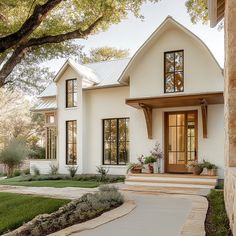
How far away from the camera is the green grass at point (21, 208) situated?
25.3 feet

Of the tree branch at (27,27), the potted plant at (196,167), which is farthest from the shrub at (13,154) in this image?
the potted plant at (196,167)

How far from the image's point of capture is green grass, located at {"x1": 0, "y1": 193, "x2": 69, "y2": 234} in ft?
25.3

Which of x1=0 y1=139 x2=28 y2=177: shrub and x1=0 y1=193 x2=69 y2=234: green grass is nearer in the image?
x1=0 y1=193 x2=69 y2=234: green grass

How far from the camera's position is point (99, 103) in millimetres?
16844

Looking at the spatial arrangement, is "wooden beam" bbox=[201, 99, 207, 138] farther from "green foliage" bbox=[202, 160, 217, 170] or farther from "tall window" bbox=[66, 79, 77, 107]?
"tall window" bbox=[66, 79, 77, 107]

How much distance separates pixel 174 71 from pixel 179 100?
178 cm

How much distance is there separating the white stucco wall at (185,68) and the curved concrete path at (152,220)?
18.8 ft

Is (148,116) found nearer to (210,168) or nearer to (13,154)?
(210,168)

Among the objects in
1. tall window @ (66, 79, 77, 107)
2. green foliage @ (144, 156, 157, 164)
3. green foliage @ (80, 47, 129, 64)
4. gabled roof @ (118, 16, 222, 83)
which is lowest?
green foliage @ (144, 156, 157, 164)

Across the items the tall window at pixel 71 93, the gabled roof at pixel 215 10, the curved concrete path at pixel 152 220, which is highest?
the gabled roof at pixel 215 10

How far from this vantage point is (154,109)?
1430 cm

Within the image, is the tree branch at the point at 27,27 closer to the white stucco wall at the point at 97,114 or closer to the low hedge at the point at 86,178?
the white stucco wall at the point at 97,114

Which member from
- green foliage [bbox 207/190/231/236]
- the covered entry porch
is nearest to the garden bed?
the covered entry porch

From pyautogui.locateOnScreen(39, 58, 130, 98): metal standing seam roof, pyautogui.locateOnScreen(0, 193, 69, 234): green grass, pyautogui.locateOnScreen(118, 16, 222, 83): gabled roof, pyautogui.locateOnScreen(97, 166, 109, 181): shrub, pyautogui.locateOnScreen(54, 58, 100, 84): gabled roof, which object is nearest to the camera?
pyautogui.locateOnScreen(0, 193, 69, 234): green grass
